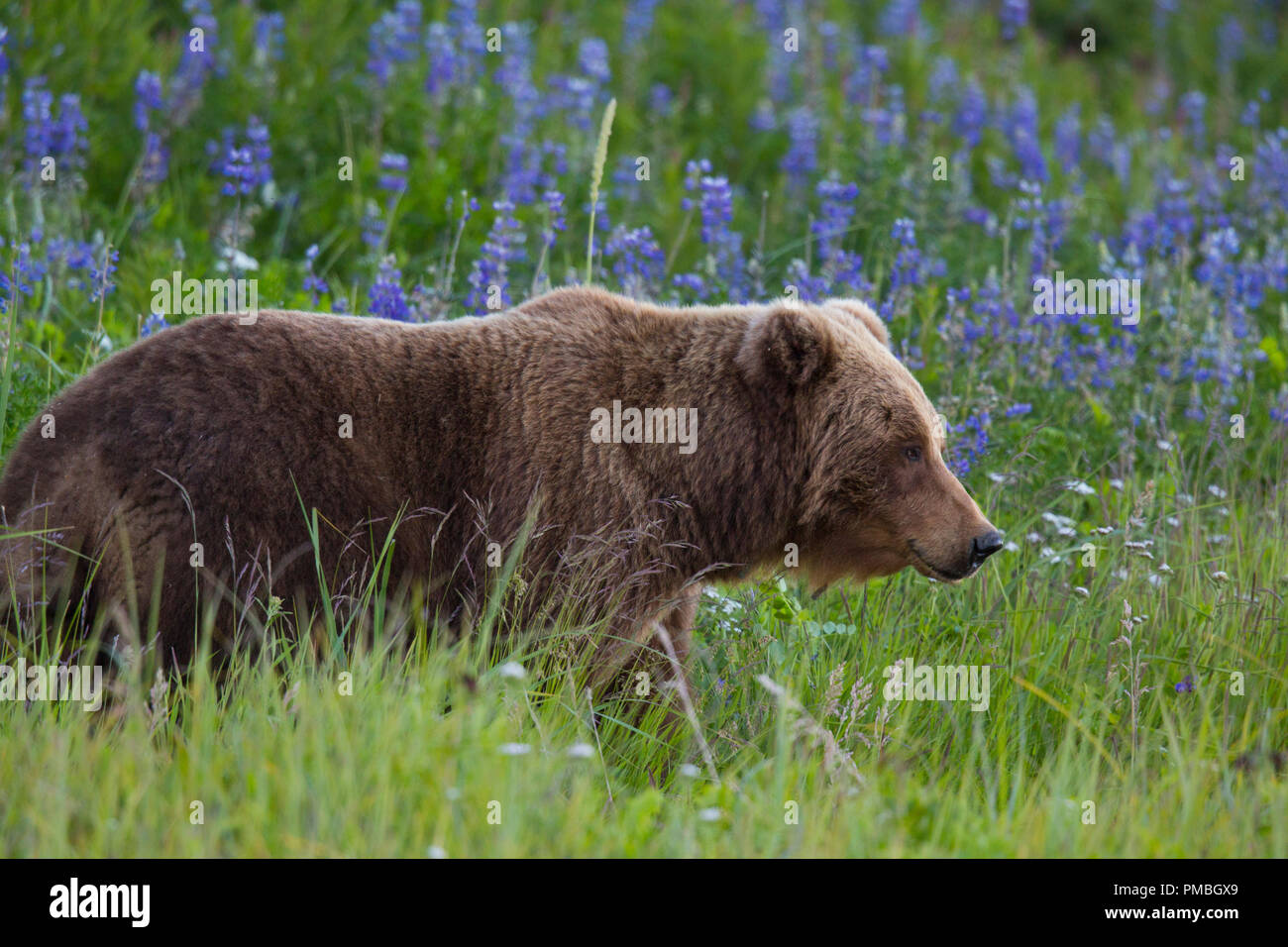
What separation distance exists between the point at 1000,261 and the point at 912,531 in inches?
163

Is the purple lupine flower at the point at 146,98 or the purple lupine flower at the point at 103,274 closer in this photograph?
the purple lupine flower at the point at 103,274

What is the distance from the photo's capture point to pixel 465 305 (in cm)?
655

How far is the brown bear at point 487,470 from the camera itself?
386cm

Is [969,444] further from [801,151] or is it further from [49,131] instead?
[49,131]

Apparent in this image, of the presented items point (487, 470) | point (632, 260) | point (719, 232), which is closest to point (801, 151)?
point (719, 232)

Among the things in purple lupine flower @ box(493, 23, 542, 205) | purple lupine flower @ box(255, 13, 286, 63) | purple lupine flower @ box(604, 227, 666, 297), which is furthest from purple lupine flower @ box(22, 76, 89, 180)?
purple lupine flower @ box(604, 227, 666, 297)

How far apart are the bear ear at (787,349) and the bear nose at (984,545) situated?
2.46 ft

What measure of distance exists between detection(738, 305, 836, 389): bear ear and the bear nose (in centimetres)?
75

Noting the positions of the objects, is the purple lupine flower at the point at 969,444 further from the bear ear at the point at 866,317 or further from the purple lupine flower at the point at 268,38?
the purple lupine flower at the point at 268,38

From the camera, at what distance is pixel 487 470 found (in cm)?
432

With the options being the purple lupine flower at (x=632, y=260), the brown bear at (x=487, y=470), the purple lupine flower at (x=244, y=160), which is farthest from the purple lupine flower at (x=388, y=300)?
the brown bear at (x=487, y=470)

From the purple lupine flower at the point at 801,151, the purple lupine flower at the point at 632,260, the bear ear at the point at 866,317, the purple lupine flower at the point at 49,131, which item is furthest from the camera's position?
the purple lupine flower at the point at 801,151

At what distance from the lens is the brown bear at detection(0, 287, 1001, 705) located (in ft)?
12.7

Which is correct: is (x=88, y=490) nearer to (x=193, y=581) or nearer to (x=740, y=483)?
(x=193, y=581)
